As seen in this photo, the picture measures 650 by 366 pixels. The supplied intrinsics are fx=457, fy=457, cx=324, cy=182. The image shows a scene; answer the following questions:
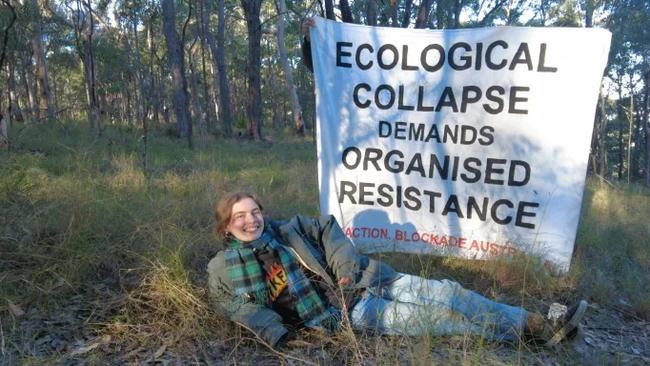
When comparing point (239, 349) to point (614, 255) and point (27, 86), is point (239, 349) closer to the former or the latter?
point (614, 255)

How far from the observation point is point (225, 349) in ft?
7.35

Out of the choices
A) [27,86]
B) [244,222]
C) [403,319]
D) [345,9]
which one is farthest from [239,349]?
[27,86]

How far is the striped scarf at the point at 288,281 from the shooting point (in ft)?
7.32

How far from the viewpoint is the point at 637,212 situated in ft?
17.9

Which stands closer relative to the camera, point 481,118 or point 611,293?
point 611,293

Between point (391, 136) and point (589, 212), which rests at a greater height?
point (391, 136)

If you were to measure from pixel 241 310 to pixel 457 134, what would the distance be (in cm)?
205

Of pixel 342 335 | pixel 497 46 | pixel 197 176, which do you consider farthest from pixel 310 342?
pixel 197 176

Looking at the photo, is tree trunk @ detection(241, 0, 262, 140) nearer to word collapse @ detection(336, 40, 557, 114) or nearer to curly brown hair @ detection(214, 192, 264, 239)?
word collapse @ detection(336, 40, 557, 114)

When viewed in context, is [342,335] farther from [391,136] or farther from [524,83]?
[524,83]

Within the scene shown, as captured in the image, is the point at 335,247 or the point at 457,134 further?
the point at 457,134

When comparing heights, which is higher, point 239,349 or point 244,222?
point 244,222

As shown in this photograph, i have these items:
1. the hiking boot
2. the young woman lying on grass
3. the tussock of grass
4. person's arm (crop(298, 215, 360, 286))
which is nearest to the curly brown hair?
the young woman lying on grass

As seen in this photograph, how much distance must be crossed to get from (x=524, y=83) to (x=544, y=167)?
604 millimetres
